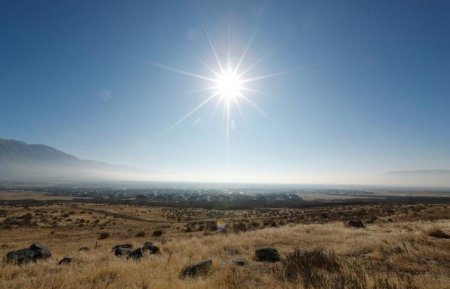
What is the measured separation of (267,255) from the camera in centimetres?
1302

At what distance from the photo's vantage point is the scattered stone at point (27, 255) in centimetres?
1366

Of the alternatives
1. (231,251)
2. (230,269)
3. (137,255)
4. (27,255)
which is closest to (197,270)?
(230,269)

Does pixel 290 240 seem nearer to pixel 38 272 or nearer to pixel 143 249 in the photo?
pixel 143 249

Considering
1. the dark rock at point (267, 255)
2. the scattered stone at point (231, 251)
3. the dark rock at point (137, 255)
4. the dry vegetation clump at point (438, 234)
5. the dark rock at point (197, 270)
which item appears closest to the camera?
the dark rock at point (197, 270)

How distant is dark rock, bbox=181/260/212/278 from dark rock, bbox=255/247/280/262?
9.09ft

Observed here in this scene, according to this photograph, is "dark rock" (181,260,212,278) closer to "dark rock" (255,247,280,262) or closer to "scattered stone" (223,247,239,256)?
"dark rock" (255,247,280,262)

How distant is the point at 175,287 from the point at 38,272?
18.8 ft

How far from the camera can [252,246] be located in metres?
16.8

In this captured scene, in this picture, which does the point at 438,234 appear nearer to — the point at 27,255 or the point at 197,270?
the point at 197,270

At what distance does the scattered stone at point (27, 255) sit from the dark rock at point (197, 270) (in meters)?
7.36

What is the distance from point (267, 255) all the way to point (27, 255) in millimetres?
10178

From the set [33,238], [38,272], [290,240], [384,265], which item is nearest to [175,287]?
[38,272]

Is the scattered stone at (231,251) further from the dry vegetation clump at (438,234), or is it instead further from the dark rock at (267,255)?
the dry vegetation clump at (438,234)

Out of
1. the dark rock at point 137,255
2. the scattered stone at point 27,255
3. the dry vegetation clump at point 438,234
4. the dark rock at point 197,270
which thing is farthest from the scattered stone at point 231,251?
the dry vegetation clump at point 438,234
